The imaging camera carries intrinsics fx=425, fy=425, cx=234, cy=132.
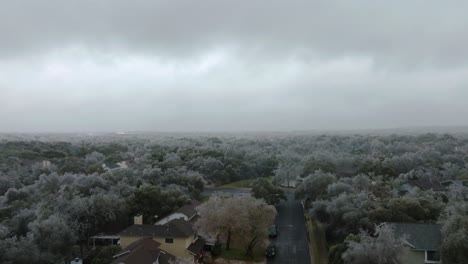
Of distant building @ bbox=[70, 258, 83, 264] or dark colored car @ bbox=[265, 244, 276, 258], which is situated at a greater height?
distant building @ bbox=[70, 258, 83, 264]

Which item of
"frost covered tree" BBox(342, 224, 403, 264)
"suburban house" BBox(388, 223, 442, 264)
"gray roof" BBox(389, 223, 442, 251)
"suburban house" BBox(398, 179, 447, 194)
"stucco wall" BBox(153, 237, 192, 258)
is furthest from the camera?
"suburban house" BBox(398, 179, 447, 194)

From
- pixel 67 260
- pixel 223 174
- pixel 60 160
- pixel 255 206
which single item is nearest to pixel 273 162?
pixel 223 174

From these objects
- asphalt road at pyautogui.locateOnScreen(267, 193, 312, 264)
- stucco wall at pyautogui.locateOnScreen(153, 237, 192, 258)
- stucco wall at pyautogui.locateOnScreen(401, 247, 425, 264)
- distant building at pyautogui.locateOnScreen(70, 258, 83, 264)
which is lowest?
asphalt road at pyautogui.locateOnScreen(267, 193, 312, 264)

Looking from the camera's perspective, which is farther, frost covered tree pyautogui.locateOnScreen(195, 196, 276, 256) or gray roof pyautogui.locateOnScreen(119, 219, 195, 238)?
frost covered tree pyautogui.locateOnScreen(195, 196, 276, 256)

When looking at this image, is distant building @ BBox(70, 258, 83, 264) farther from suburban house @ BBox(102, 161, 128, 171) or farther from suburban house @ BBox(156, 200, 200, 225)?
suburban house @ BBox(102, 161, 128, 171)

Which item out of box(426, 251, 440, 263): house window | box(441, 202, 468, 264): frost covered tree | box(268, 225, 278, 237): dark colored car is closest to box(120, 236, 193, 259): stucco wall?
box(268, 225, 278, 237): dark colored car

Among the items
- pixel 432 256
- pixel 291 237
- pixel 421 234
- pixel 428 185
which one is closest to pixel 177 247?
pixel 291 237

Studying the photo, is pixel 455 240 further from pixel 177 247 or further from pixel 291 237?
pixel 177 247
